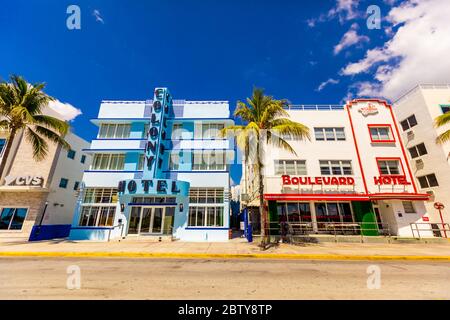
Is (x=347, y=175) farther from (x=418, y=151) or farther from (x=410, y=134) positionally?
(x=410, y=134)

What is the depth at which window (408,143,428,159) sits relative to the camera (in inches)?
877

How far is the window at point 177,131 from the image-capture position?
2172 centimetres

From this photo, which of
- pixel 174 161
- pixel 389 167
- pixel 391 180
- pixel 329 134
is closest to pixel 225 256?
pixel 174 161

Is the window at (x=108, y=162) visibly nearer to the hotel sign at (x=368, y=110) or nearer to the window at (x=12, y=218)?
the window at (x=12, y=218)

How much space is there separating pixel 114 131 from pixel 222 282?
69.6 feet

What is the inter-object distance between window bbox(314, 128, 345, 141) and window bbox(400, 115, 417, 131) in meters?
9.61

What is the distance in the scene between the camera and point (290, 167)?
2012 cm

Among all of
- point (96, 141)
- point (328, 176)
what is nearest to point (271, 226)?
point (328, 176)

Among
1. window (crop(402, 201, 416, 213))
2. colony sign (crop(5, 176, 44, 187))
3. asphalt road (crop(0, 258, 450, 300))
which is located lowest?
asphalt road (crop(0, 258, 450, 300))

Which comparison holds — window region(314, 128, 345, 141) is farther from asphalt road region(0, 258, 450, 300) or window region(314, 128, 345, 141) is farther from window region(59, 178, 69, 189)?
window region(59, 178, 69, 189)

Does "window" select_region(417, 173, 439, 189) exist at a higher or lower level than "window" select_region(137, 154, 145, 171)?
lower

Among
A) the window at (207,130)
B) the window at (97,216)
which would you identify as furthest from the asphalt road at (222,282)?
the window at (207,130)

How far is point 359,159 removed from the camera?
65.9 feet

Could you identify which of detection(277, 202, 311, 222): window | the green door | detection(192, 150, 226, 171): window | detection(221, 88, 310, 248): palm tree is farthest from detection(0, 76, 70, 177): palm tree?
the green door
